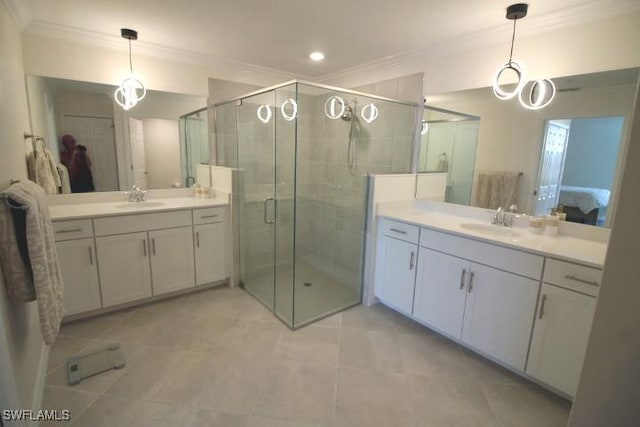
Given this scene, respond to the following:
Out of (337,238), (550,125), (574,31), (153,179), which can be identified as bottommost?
(337,238)

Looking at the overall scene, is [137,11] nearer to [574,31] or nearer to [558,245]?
[574,31]

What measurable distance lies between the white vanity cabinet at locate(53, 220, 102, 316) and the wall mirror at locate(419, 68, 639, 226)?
306 centimetres

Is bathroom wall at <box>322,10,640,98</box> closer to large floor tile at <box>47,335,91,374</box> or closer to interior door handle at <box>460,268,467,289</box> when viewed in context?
interior door handle at <box>460,268,467,289</box>

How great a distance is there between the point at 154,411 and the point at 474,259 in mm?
2170

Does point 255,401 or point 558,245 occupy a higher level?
point 558,245

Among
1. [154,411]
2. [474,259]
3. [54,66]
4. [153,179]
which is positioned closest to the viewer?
[154,411]

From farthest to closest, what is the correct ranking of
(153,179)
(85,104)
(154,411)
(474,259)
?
(153,179)
(85,104)
(474,259)
(154,411)

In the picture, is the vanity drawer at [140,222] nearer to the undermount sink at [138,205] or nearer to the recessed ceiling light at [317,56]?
the undermount sink at [138,205]

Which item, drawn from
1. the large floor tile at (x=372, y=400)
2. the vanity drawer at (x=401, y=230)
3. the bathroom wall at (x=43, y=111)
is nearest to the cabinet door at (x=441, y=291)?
the vanity drawer at (x=401, y=230)

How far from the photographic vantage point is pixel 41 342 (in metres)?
1.97

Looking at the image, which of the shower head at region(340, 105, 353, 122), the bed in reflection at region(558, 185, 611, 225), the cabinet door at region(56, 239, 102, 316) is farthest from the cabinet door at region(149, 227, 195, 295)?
the bed in reflection at region(558, 185, 611, 225)

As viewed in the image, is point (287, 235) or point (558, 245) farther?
point (287, 235)

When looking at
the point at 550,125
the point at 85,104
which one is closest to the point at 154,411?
the point at 85,104

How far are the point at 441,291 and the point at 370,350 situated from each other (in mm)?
696
